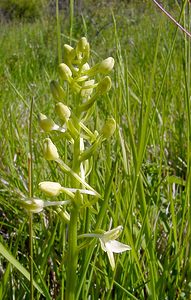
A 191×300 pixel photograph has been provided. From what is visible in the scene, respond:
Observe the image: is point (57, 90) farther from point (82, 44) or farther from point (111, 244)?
point (111, 244)

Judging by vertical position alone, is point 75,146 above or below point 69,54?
below

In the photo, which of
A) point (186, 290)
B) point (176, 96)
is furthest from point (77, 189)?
point (176, 96)

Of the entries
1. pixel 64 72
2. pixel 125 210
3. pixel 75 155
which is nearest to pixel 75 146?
pixel 75 155

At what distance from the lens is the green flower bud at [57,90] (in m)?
0.76

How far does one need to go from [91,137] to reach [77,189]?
0.10 m

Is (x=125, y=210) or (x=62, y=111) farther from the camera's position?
(x=125, y=210)

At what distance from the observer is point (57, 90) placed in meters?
0.76

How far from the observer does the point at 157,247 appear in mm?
1134

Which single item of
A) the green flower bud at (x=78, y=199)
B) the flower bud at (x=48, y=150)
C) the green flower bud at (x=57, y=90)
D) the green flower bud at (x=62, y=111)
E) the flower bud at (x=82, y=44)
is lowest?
the green flower bud at (x=78, y=199)

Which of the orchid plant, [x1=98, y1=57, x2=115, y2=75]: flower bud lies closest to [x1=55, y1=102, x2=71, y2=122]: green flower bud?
the orchid plant

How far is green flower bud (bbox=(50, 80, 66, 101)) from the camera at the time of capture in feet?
2.48

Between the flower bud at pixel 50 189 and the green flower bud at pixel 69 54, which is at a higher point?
the green flower bud at pixel 69 54

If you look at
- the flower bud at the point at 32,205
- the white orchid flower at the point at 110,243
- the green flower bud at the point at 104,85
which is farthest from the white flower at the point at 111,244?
the green flower bud at the point at 104,85

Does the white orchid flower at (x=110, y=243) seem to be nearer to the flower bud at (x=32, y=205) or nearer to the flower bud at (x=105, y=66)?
the flower bud at (x=32, y=205)
